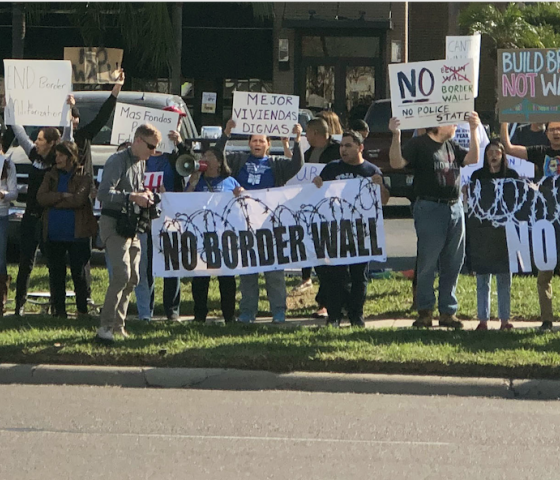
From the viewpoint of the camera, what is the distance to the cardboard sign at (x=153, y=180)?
10.1m

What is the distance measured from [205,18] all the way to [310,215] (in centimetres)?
1919

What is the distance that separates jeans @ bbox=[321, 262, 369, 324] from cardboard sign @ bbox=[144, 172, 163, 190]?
172 cm

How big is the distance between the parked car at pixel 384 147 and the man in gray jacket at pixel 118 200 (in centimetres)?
927

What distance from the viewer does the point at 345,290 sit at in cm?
969

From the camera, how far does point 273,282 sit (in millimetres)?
9898

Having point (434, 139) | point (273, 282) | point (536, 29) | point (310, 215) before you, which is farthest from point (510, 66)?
point (536, 29)

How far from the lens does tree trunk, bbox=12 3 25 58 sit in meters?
26.8

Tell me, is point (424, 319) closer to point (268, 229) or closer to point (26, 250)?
point (268, 229)

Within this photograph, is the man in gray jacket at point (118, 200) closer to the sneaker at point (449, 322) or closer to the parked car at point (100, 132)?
the sneaker at point (449, 322)

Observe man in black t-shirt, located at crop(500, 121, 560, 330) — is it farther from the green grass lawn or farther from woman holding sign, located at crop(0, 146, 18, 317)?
woman holding sign, located at crop(0, 146, 18, 317)

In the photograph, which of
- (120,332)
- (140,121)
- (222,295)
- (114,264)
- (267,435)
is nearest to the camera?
(267,435)

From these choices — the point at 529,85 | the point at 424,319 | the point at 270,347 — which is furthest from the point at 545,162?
the point at 270,347

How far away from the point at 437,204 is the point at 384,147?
9.42 meters

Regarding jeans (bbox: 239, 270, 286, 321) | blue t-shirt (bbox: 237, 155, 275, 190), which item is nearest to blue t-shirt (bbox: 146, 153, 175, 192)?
blue t-shirt (bbox: 237, 155, 275, 190)
